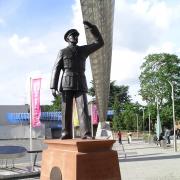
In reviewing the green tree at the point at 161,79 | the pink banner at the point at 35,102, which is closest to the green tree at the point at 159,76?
the green tree at the point at 161,79

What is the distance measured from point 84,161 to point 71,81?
1838 millimetres

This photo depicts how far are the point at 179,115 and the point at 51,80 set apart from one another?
56655mm

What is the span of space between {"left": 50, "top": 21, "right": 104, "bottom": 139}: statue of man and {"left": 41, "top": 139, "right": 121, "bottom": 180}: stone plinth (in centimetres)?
69

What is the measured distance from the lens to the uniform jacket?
9203mm

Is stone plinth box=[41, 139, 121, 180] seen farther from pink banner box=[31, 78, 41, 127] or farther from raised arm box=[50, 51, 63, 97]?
pink banner box=[31, 78, 41, 127]

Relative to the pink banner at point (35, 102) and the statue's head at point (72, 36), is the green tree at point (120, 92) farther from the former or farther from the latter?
the statue's head at point (72, 36)

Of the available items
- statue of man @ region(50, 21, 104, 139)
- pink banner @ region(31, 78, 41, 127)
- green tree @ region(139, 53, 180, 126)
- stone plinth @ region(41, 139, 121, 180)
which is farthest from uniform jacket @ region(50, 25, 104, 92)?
green tree @ region(139, 53, 180, 126)

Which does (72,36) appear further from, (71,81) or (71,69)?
(71,81)

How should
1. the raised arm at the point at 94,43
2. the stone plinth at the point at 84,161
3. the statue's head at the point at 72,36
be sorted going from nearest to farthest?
the stone plinth at the point at 84,161
the statue's head at the point at 72,36
the raised arm at the point at 94,43

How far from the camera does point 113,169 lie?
8445 mm

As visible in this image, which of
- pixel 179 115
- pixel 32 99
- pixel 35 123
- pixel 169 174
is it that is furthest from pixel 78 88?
pixel 179 115

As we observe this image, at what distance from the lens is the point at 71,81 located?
→ 9.18m

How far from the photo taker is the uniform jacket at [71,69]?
9203 millimetres

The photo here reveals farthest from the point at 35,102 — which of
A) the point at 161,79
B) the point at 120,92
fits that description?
the point at 120,92
